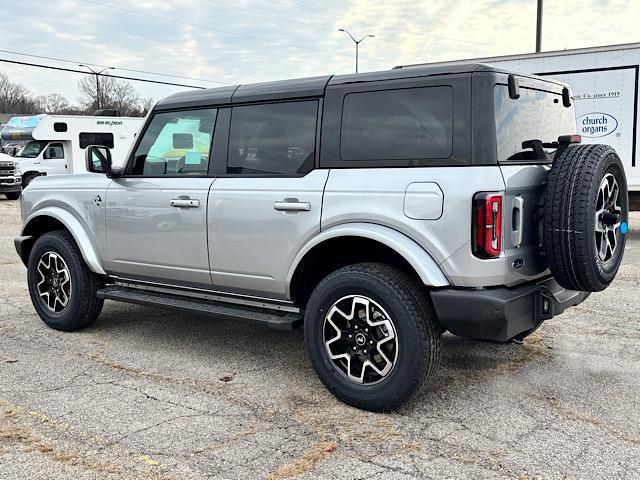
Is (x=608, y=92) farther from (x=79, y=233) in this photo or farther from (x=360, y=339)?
(x=79, y=233)

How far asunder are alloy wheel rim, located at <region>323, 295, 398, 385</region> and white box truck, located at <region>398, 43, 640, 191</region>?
28.0 feet

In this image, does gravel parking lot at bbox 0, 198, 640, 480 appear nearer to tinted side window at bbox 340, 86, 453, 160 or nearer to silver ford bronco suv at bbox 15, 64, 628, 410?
silver ford bronco suv at bbox 15, 64, 628, 410

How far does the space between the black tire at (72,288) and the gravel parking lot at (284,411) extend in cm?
13

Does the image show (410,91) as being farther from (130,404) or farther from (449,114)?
(130,404)

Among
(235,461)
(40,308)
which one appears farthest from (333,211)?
(40,308)

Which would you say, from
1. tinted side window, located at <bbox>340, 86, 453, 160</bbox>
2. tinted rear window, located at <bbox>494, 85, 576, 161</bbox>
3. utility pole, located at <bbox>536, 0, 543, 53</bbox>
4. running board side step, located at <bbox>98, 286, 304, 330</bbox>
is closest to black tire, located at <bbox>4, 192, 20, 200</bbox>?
utility pole, located at <bbox>536, 0, 543, 53</bbox>

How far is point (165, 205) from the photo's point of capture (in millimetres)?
4691

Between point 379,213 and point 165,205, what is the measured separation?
179 centimetres

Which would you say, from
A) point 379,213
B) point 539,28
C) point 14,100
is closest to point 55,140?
point 539,28

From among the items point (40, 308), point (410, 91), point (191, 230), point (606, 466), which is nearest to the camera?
point (606, 466)

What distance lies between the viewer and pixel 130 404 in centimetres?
388

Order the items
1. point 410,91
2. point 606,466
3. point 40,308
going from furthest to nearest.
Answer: point 40,308, point 410,91, point 606,466

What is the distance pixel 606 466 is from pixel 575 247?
43.7 inches

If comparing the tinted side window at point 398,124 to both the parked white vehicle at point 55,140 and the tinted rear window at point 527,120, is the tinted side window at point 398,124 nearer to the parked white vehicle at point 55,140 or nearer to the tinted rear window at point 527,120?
the tinted rear window at point 527,120
